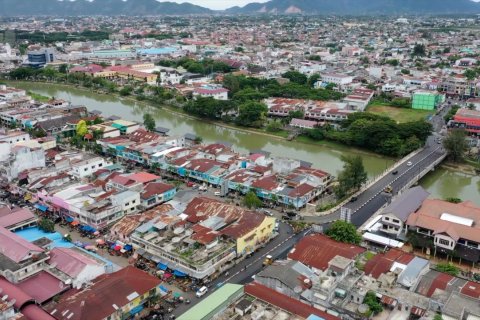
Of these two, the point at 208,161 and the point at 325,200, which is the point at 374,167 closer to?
the point at 325,200

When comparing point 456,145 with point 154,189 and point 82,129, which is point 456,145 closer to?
point 154,189

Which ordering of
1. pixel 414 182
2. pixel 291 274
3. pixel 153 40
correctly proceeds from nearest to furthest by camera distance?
pixel 291 274
pixel 414 182
pixel 153 40


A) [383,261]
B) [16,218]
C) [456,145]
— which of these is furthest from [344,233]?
[456,145]

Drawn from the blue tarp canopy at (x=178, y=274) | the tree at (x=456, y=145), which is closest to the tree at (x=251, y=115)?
the tree at (x=456, y=145)

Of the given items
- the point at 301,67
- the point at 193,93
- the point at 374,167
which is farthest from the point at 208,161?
the point at 301,67

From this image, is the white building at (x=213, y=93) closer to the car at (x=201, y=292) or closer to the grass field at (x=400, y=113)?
the grass field at (x=400, y=113)

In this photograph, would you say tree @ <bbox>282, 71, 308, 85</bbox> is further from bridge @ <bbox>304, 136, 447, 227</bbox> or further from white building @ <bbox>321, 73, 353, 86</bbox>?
bridge @ <bbox>304, 136, 447, 227</bbox>
